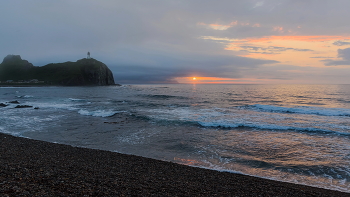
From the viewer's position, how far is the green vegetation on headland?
156 m

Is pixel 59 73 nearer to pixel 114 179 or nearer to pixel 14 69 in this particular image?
pixel 14 69

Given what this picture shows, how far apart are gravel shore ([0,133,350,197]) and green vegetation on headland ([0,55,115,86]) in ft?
540

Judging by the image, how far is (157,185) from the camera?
618 centimetres

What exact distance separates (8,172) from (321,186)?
35.9ft

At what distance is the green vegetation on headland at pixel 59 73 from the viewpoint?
156 meters

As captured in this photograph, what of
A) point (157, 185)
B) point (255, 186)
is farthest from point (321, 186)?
point (157, 185)

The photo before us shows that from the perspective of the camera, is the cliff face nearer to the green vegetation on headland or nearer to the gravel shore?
the green vegetation on headland

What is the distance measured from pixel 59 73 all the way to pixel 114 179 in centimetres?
18931

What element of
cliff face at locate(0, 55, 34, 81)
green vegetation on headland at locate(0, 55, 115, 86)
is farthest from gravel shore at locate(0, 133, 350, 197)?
cliff face at locate(0, 55, 34, 81)

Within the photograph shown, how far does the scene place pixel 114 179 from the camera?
6.32 metres

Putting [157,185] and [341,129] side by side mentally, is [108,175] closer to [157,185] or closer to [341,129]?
[157,185]

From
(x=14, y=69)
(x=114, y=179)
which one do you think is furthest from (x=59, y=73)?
(x=114, y=179)

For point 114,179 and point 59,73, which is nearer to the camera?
point 114,179

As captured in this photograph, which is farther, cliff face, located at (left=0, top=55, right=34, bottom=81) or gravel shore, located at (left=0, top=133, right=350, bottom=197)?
cliff face, located at (left=0, top=55, right=34, bottom=81)
